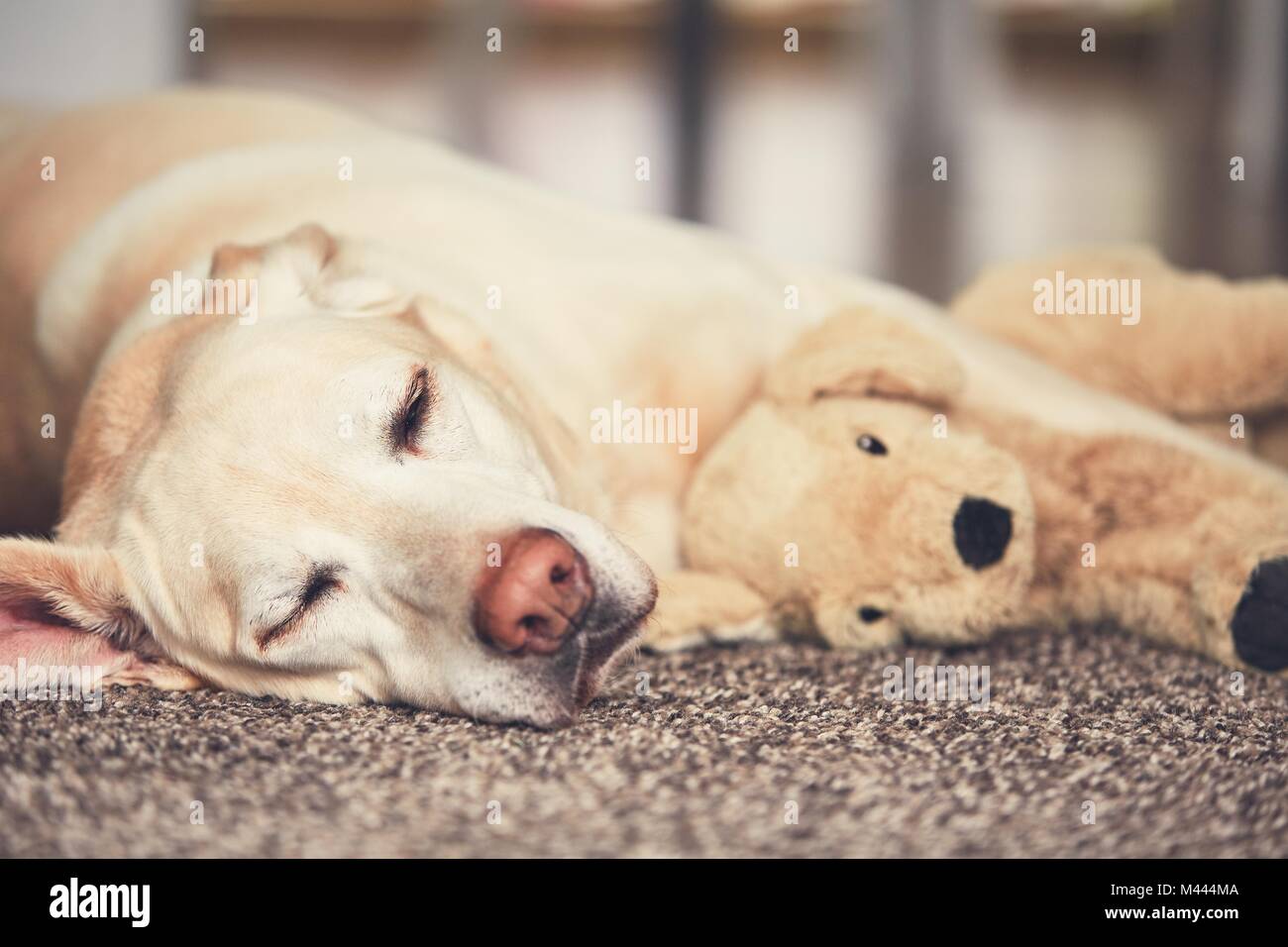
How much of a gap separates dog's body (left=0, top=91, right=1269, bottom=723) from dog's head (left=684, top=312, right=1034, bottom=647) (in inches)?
6.0

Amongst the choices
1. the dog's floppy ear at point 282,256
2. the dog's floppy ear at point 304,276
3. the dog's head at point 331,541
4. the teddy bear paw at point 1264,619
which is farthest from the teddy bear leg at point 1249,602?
the dog's floppy ear at point 282,256

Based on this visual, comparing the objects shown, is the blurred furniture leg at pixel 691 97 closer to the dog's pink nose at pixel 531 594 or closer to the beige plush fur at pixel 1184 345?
the beige plush fur at pixel 1184 345

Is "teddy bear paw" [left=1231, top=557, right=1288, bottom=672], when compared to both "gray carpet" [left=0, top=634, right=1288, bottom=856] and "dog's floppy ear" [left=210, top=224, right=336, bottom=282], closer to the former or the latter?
"gray carpet" [left=0, top=634, right=1288, bottom=856]

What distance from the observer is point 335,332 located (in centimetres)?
140

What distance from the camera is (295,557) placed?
4.11 ft

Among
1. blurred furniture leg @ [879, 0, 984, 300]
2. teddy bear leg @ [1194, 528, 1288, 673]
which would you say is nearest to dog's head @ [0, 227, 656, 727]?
teddy bear leg @ [1194, 528, 1288, 673]

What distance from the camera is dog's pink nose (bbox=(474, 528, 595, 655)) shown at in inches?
Answer: 45.3

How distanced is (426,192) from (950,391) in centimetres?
91

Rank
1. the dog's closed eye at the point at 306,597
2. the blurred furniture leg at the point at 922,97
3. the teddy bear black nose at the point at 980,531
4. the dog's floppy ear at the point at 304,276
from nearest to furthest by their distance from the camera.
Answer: the dog's closed eye at the point at 306,597 → the teddy bear black nose at the point at 980,531 → the dog's floppy ear at the point at 304,276 → the blurred furniture leg at the point at 922,97

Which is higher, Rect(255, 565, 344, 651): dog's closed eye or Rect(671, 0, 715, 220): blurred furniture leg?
Rect(671, 0, 715, 220): blurred furniture leg

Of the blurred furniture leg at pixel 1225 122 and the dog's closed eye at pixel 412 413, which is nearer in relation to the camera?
the dog's closed eye at pixel 412 413

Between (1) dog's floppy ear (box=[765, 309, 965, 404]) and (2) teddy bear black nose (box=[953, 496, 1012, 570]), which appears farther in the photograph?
(1) dog's floppy ear (box=[765, 309, 965, 404])

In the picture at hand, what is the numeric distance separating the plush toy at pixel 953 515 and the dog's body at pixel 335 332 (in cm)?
6

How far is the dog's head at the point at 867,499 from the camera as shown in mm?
1429
